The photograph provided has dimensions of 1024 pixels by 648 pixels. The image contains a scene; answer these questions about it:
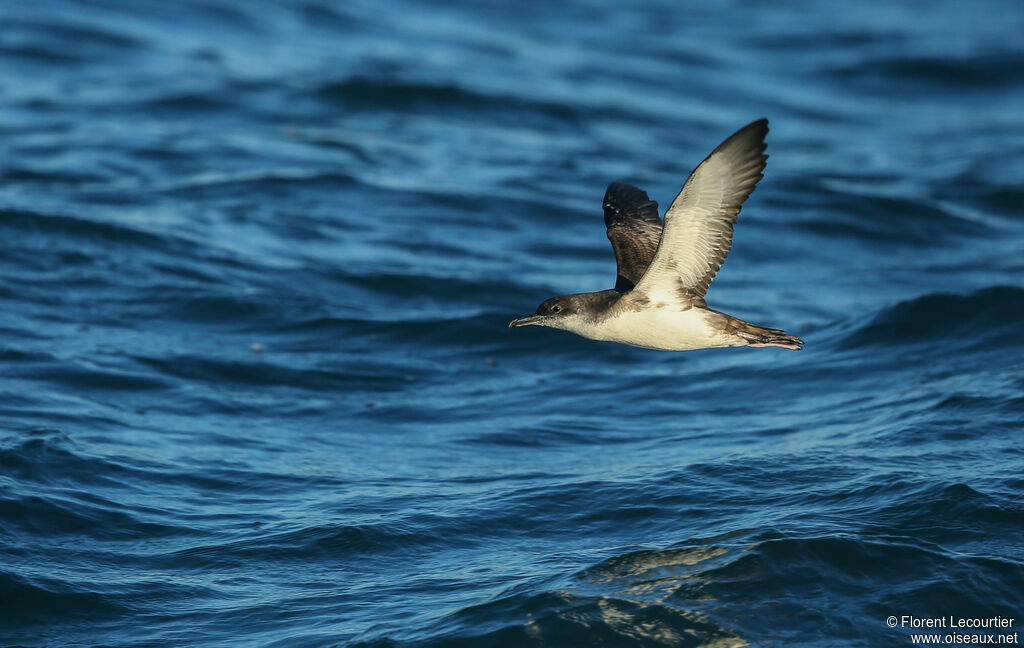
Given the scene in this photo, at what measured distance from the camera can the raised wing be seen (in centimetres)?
648

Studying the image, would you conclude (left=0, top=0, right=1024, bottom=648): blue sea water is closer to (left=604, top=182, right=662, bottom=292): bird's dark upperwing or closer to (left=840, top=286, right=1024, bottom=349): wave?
(left=840, top=286, right=1024, bottom=349): wave

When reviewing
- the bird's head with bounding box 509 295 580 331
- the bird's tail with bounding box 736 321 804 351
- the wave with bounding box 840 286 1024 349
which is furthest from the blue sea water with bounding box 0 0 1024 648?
the bird's head with bounding box 509 295 580 331

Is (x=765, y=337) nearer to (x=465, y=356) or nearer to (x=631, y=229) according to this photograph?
(x=631, y=229)

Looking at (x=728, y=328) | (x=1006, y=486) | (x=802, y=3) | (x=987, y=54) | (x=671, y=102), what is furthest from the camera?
(x=802, y=3)

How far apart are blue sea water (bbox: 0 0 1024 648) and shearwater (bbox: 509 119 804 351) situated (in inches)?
51.1

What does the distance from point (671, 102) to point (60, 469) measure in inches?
595

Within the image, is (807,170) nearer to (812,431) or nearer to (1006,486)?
(812,431)

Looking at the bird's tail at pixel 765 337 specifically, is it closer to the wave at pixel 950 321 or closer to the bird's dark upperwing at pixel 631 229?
the bird's dark upperwing at pixel 631 229

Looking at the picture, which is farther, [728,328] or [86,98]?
[86,98]

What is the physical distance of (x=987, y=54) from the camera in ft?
79.5

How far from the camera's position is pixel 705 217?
6.88m

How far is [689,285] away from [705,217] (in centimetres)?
55

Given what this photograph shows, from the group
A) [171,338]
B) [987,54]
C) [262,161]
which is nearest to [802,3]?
[987,54]

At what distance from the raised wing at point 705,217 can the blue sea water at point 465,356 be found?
1.63m
